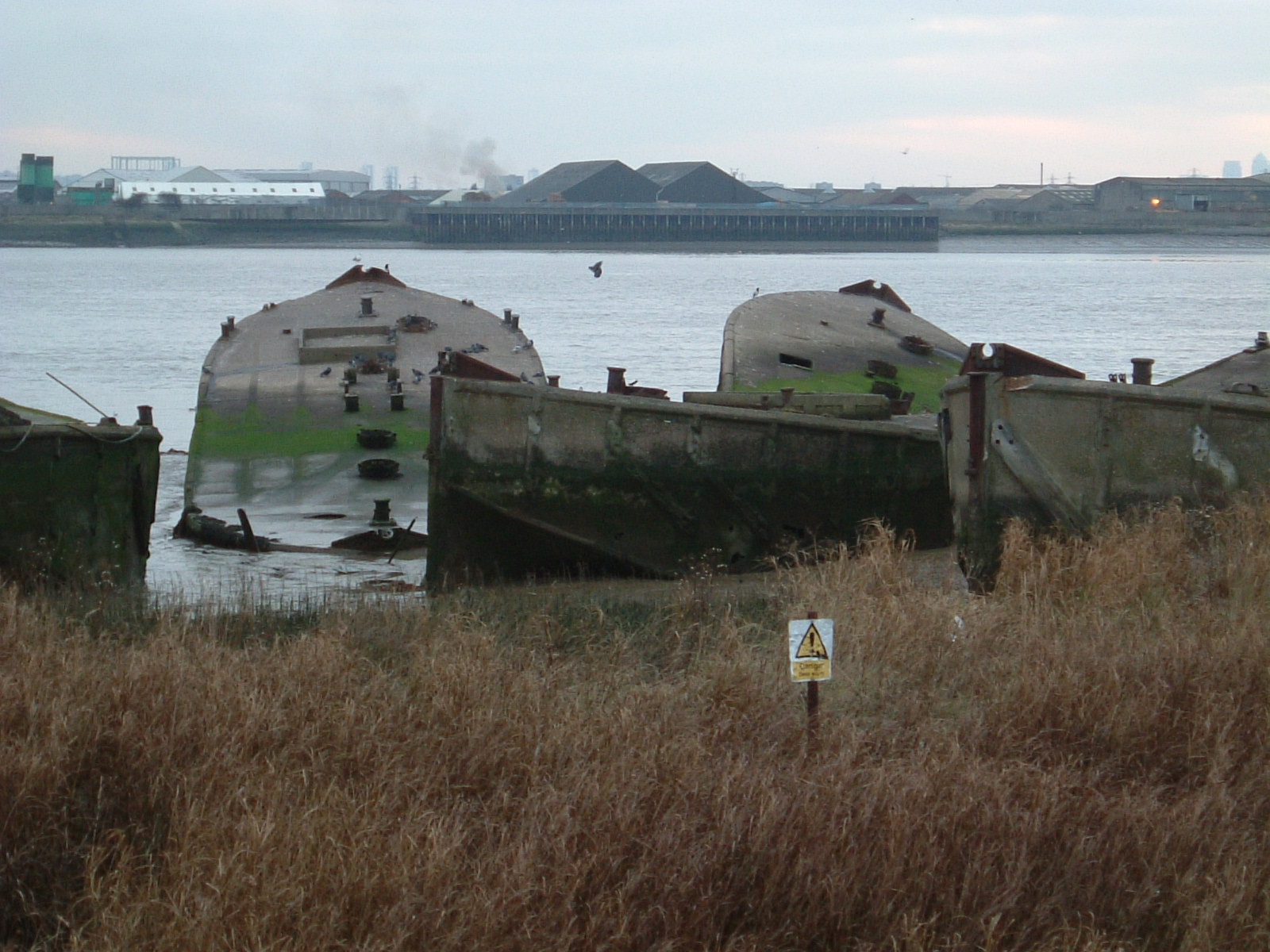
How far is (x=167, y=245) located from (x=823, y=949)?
421 feet

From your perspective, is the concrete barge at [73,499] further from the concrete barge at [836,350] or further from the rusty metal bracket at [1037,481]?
the concrete barge at [836,350]

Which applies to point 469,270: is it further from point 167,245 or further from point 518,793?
point 518,793

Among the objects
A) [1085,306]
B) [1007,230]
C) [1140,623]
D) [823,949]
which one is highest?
[1007,230]

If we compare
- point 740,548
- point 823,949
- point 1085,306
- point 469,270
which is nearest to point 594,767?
point 823,949

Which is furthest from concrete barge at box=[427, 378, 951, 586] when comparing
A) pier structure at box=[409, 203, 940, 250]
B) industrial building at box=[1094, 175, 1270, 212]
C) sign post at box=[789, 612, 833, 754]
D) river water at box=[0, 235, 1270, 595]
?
industrial building at box=[1094, 175, 1270, 212]

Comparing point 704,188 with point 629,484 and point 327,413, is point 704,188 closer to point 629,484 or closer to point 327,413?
point 327,413

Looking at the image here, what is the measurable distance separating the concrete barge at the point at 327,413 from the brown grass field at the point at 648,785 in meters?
5.22

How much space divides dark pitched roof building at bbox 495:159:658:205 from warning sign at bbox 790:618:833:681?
12520 cm

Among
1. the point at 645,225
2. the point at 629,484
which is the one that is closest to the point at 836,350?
the point at 629,484

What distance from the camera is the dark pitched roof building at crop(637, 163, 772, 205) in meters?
134

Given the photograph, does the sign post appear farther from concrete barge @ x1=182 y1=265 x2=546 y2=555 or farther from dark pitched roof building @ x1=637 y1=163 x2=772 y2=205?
dark pitched roof building @ x1=637 y1=163 x2=772 y2=205

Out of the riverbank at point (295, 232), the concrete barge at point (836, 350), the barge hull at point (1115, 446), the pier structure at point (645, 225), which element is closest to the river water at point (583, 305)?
the riverbank at point (295, 232)

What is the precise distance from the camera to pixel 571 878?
518 cm

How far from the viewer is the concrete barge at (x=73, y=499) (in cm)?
Answer: 1030
